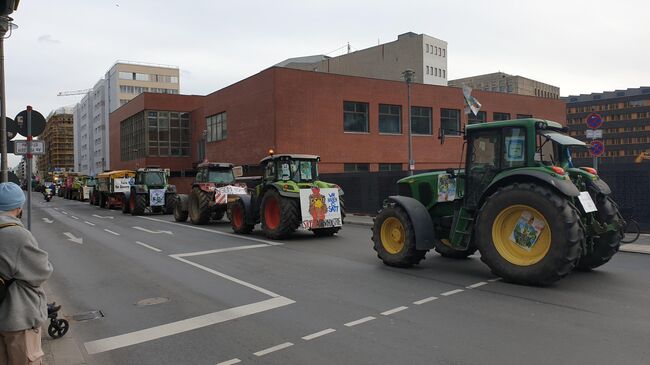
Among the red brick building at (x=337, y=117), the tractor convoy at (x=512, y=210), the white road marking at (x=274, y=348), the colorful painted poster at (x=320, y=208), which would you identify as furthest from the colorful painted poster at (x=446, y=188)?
the red brick building at (x=337, y=117)

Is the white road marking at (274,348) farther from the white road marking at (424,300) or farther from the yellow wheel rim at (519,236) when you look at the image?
the yellow wheel rim at (519,236)

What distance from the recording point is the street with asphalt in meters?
4.73

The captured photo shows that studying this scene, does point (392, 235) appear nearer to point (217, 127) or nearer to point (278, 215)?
point (278, 215)

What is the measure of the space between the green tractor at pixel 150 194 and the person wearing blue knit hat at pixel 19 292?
2268 cm

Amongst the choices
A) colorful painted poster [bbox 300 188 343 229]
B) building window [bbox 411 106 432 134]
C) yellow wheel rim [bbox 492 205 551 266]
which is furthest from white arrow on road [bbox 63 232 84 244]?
building window [bbox 411 106 432 134]

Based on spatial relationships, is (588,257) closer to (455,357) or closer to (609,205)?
(609,205)

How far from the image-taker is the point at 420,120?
41.0 metres

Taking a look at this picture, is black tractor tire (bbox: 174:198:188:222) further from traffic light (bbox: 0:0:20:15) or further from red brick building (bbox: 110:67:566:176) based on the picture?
traffic light (bbox: 0:0:20:15)

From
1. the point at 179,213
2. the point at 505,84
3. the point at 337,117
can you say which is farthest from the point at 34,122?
the point at 505,84

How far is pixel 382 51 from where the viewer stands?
83.7m

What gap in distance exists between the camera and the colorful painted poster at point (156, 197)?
25266mm

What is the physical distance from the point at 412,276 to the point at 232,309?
3209 millimetres

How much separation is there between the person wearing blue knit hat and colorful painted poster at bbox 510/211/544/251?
20.7 ft

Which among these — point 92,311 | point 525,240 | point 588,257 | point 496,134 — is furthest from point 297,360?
point 588,257
